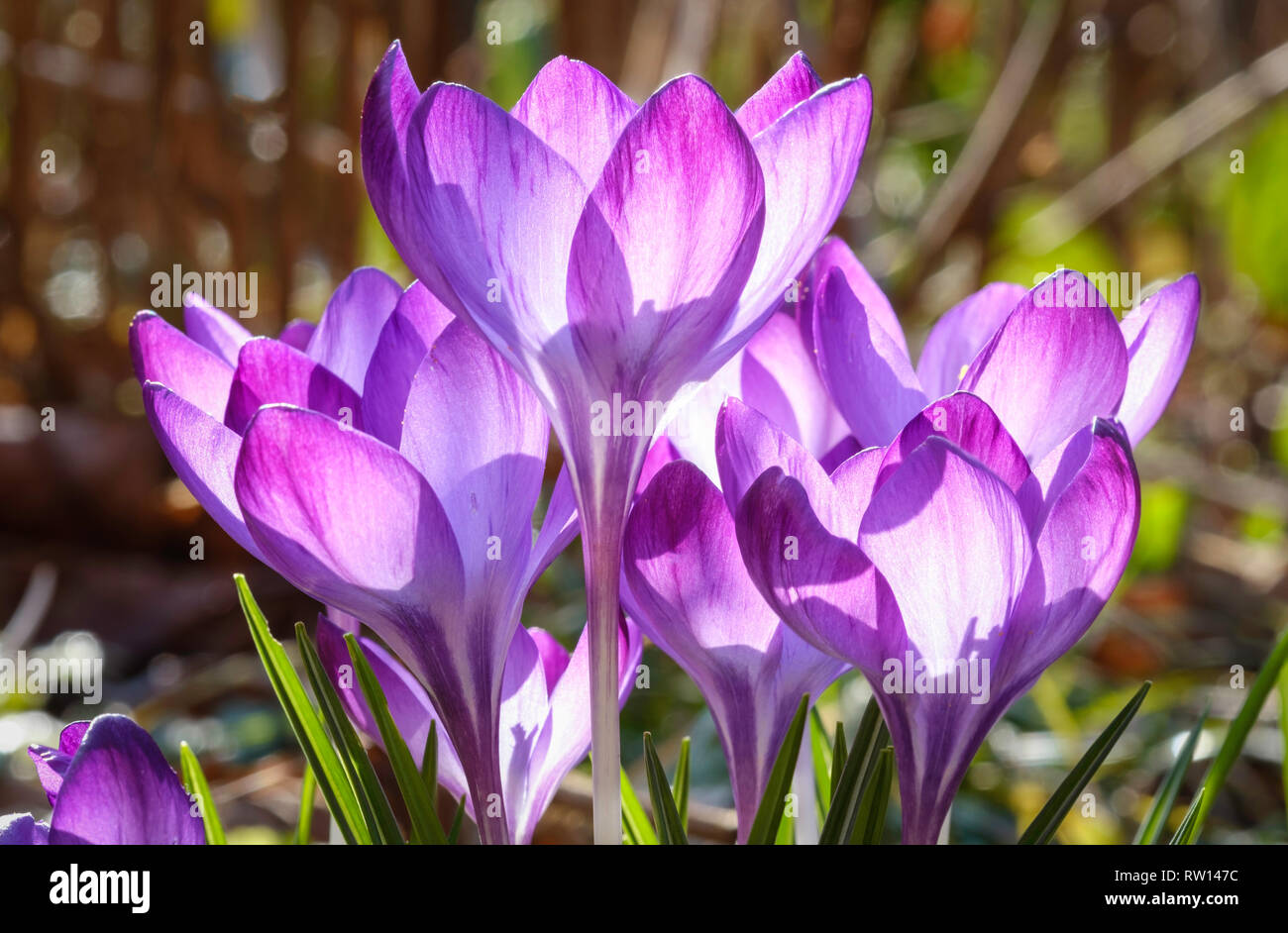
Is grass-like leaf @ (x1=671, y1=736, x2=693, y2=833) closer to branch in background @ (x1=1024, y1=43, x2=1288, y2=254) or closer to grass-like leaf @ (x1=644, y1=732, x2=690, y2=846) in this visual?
grass-like leaf @ (x1=644, y1=732, x2=690, y2=846)

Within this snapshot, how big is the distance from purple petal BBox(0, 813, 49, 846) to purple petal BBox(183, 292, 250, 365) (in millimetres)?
113

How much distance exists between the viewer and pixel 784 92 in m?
0.26

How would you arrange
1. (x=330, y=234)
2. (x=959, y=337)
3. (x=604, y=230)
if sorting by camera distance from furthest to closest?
1. (x=330, y=234)
2. (x=959, y=337)
3. (x=604, y=230)

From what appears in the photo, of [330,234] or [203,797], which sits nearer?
[203,797]

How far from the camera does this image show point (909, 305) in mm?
1446

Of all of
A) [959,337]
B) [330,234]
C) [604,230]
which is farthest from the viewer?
[330,234]

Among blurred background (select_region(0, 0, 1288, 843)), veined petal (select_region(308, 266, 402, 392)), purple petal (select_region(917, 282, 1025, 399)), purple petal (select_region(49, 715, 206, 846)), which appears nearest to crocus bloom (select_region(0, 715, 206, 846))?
purple petal (select_region(49, 715, 206, 846))

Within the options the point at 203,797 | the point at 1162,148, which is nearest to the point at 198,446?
the point at 203,797

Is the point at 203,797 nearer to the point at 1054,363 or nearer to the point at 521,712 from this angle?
the point at 521,712

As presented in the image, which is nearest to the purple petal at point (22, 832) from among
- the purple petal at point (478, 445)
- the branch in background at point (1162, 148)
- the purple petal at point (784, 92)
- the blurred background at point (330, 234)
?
the purple petal at point (478, 445)

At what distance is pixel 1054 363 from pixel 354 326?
0.17m

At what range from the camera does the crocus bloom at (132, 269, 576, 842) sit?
0.72 feet
